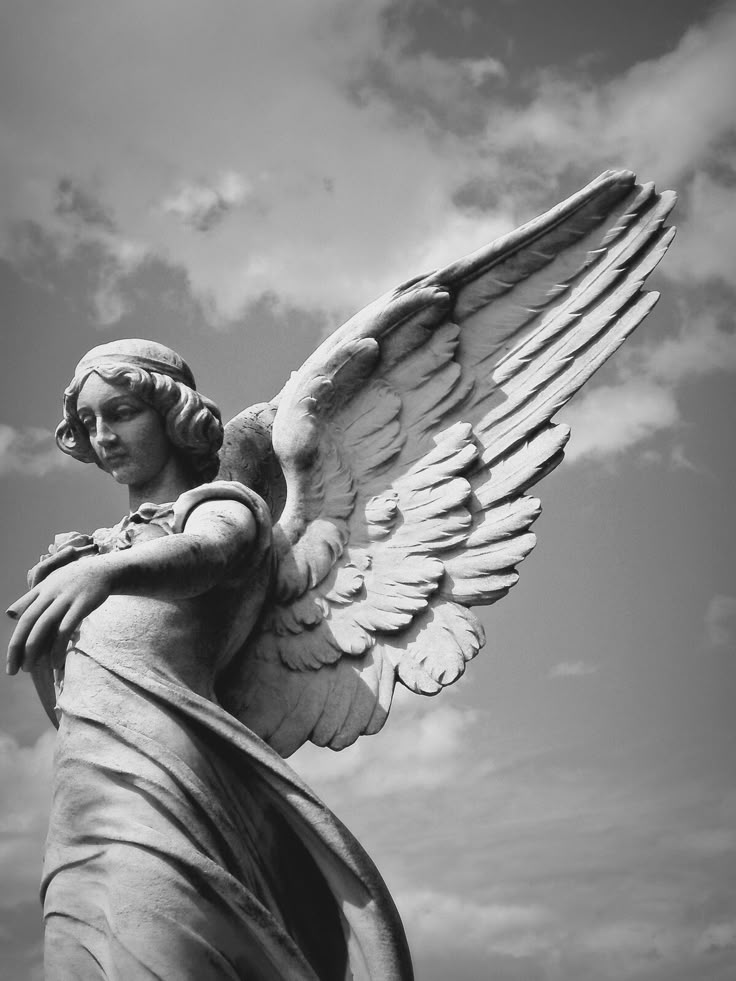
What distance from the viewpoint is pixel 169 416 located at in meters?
6.00

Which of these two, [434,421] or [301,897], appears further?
[434,421]

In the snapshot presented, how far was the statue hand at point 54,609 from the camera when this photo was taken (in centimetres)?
482

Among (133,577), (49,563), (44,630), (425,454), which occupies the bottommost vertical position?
(44,630)

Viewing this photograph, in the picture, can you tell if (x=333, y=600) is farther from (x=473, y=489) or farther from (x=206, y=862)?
(x=206, y=862)

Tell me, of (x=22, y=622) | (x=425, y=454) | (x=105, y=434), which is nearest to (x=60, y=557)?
(x=105, y=434)

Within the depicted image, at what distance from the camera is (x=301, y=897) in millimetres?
5395

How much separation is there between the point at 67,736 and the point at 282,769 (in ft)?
2.61

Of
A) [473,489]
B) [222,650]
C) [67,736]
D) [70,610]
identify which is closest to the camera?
[70,610]

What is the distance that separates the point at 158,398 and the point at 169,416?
9 cm

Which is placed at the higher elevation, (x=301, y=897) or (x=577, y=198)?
(x=577, y=198)

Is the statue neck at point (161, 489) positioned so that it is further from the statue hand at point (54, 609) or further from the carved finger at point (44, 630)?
the carved finger at point (44, 630)

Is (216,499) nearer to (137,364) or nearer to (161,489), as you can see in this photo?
(161,489)

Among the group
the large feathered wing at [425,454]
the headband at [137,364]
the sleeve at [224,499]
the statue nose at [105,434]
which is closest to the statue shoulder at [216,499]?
the sleeve at [224,499]

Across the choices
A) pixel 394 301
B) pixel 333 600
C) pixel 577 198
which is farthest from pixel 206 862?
pixel 577 198
